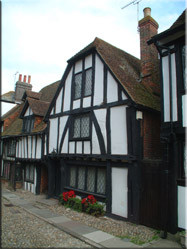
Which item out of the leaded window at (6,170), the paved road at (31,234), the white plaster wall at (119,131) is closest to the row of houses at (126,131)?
the white plaster wall at (119,131)

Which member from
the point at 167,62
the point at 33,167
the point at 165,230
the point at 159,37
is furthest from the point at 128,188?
the point at 33,167

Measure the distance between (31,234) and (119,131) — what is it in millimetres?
4766

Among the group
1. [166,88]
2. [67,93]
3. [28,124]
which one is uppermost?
[67,93]

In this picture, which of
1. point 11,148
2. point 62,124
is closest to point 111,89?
point 62,124

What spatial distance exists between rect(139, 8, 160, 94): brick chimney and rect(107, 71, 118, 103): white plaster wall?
76.9 inches

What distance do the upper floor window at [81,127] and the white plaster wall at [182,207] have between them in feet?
15.9

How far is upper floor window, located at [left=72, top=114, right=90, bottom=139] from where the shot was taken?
997cm

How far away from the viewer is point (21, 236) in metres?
6.24

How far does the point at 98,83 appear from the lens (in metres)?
9.62

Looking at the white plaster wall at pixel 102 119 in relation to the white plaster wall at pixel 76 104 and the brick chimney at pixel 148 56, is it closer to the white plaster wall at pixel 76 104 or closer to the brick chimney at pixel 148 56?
the white plaster wall at pixel 76 104

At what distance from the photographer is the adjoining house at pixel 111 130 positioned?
300 inches

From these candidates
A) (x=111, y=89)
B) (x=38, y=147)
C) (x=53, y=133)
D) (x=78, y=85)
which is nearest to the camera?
(x=111, y=89)

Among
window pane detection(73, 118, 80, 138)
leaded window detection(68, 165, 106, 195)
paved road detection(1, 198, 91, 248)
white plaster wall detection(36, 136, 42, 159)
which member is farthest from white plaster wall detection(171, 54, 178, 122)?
white plaster wall detection(36, 136, 42, 159)

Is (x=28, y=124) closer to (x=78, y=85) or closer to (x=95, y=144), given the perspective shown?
(x=78, y=85)
